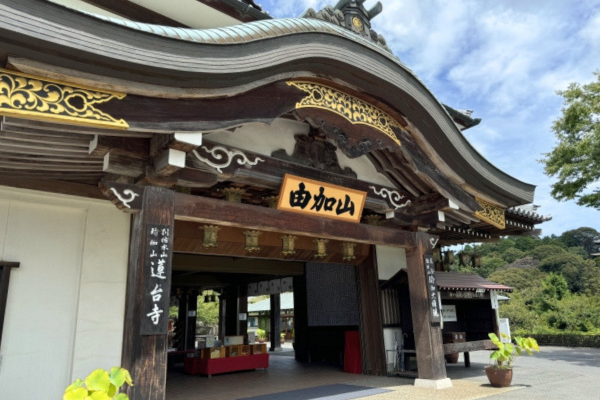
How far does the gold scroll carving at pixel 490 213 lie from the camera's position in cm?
907

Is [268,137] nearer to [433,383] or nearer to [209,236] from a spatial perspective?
[209,236]

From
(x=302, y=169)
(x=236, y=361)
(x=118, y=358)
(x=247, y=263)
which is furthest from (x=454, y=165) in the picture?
(x=236, y=361)

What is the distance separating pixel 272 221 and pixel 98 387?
354 cm

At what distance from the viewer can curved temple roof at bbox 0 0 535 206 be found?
3801mm

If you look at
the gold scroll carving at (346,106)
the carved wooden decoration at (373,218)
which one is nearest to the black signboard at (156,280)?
the gold scroll carving at (346,106)

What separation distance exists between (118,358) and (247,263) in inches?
288

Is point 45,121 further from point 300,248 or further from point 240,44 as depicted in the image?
point 300,248

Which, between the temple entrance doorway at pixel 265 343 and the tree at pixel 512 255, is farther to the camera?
the tree at pixel 512 255

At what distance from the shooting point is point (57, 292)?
601 cm

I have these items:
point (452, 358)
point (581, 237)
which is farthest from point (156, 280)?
point (581, 237)

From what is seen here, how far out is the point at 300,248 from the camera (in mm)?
9477

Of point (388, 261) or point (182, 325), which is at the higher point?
point (388, 261)

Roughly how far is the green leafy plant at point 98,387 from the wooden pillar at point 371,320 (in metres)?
7.64

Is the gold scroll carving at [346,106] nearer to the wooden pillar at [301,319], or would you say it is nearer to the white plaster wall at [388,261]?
the white plaster wall at [388,261]
